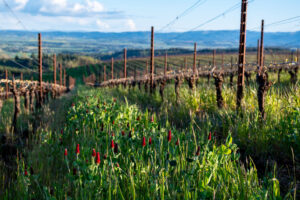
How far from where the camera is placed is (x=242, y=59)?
27.6 ft

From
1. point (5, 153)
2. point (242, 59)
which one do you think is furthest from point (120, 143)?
point (242, 59)

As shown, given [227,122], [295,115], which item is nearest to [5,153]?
[227,122]

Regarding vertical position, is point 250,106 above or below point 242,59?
below

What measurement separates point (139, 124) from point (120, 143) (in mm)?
1617

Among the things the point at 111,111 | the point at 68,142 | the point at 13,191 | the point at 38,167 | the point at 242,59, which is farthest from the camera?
the point at 242,59

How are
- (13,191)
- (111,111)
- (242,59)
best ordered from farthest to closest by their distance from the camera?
(242,59), (111,111), (13,191)

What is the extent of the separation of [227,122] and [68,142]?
357 centimetres

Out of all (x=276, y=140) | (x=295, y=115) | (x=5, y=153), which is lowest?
(x=5, y=153)

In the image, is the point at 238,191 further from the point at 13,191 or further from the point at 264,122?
the point at 264,122

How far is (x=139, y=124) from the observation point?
5.70 meters

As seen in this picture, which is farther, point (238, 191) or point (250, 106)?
point (250, 106)

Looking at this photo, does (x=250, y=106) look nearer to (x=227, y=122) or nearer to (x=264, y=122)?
(x=227, y=122)

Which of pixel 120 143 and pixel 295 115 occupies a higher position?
pixel 295 115

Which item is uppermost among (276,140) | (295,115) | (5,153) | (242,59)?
(242,59)
